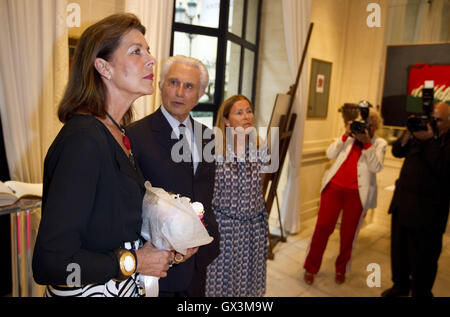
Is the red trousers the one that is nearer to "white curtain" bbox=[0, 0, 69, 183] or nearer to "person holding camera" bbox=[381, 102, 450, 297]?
"person holding camera" bbox=[381, 102, 450, 297]

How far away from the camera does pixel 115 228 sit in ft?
2.71

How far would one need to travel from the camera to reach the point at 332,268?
2.95 m

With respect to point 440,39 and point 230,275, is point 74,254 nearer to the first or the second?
point 230,275

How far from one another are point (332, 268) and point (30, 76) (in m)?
2.82

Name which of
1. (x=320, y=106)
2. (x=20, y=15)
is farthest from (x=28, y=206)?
(x=320, y=106)

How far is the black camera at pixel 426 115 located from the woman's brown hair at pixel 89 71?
1835 millimetres

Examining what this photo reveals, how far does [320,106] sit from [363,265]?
154 cm

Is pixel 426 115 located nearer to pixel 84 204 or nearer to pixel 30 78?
pixel 84 204

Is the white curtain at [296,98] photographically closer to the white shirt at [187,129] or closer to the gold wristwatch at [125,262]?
the white shirt at [187,129]

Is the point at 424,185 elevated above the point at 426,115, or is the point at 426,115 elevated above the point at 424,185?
the point at 426,115

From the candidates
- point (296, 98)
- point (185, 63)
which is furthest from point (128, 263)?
point (296, 98)

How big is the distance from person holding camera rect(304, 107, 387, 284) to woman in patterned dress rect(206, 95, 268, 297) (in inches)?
35.0

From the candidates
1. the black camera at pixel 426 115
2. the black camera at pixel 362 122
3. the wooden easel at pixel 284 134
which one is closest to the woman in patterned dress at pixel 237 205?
the wooden easel at pixel 284 134

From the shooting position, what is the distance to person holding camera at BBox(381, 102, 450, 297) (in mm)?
1913
